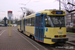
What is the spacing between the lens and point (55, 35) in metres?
10.1

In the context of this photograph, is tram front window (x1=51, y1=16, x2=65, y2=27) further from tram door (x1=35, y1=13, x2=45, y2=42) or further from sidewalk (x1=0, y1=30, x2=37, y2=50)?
sidewalk (x1=0, y1=30, x2=37, y2=50)

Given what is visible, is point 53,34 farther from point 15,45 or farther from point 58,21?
point 15,45

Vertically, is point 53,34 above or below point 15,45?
above

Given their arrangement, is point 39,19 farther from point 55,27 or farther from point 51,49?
point 51,49

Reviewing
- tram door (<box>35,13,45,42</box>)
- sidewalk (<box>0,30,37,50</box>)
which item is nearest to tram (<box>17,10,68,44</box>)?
tram door (<box>35,13,45,42</box>)

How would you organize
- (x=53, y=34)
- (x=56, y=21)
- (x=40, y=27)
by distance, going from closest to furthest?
(x=53, y=34) → (x=56, y=21) → (x=40, y=27)

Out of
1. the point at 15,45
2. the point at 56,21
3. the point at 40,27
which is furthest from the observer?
the point at 40,27

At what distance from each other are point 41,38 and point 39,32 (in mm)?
706

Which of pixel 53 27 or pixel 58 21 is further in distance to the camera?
pixel 58 21

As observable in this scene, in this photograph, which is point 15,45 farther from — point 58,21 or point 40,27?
point 58,21

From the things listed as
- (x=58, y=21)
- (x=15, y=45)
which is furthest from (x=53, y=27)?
(x=15, y=45)

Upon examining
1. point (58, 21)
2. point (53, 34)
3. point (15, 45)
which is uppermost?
point (58, 21)

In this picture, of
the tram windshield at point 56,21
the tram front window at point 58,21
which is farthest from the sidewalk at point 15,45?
the tram front window at point 58,21

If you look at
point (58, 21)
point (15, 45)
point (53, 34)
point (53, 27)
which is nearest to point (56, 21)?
point (58, 21)
